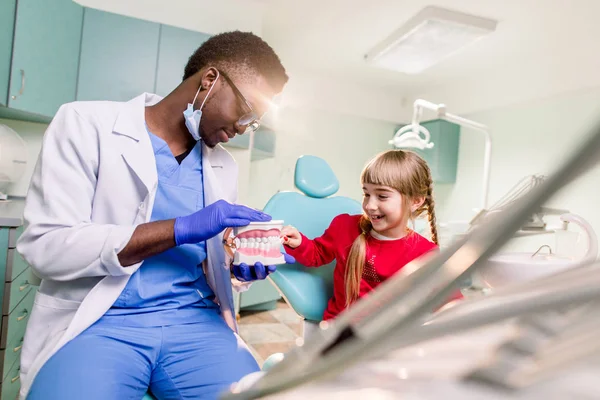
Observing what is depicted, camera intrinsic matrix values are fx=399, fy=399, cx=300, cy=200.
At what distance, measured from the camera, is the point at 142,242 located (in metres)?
0.93

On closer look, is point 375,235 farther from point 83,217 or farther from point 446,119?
point 446,119

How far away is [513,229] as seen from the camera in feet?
0.62

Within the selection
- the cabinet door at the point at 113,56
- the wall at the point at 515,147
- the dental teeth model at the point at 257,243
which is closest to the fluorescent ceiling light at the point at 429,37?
the wall at the point at 515,147

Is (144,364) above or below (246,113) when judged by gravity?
below

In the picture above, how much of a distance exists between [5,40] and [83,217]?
1.72 metres

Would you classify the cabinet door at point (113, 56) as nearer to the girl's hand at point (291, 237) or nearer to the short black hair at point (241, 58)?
the short black hair at point (241, 58)

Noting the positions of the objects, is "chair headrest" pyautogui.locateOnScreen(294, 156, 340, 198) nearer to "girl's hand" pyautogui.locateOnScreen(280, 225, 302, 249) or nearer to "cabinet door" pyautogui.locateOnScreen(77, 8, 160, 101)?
"girl's hand" pyautogui.locateOnScreen(280, 225, 302, 249)

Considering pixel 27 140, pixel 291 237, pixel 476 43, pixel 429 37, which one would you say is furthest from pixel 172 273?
pixel 476 43

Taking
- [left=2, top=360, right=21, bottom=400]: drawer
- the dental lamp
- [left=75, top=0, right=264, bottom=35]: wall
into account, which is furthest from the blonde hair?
[left=75, top=0, right=264, bottom=35]: wall

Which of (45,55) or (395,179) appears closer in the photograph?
(395,179)

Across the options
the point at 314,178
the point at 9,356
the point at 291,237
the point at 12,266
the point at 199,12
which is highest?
the point at 199,12

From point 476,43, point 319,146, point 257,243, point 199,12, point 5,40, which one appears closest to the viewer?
point 257,243

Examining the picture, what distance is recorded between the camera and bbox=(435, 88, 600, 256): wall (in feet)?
11.0

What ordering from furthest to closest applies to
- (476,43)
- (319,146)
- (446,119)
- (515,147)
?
(319,146)
(515,147)
(476,43)
(446,119)
